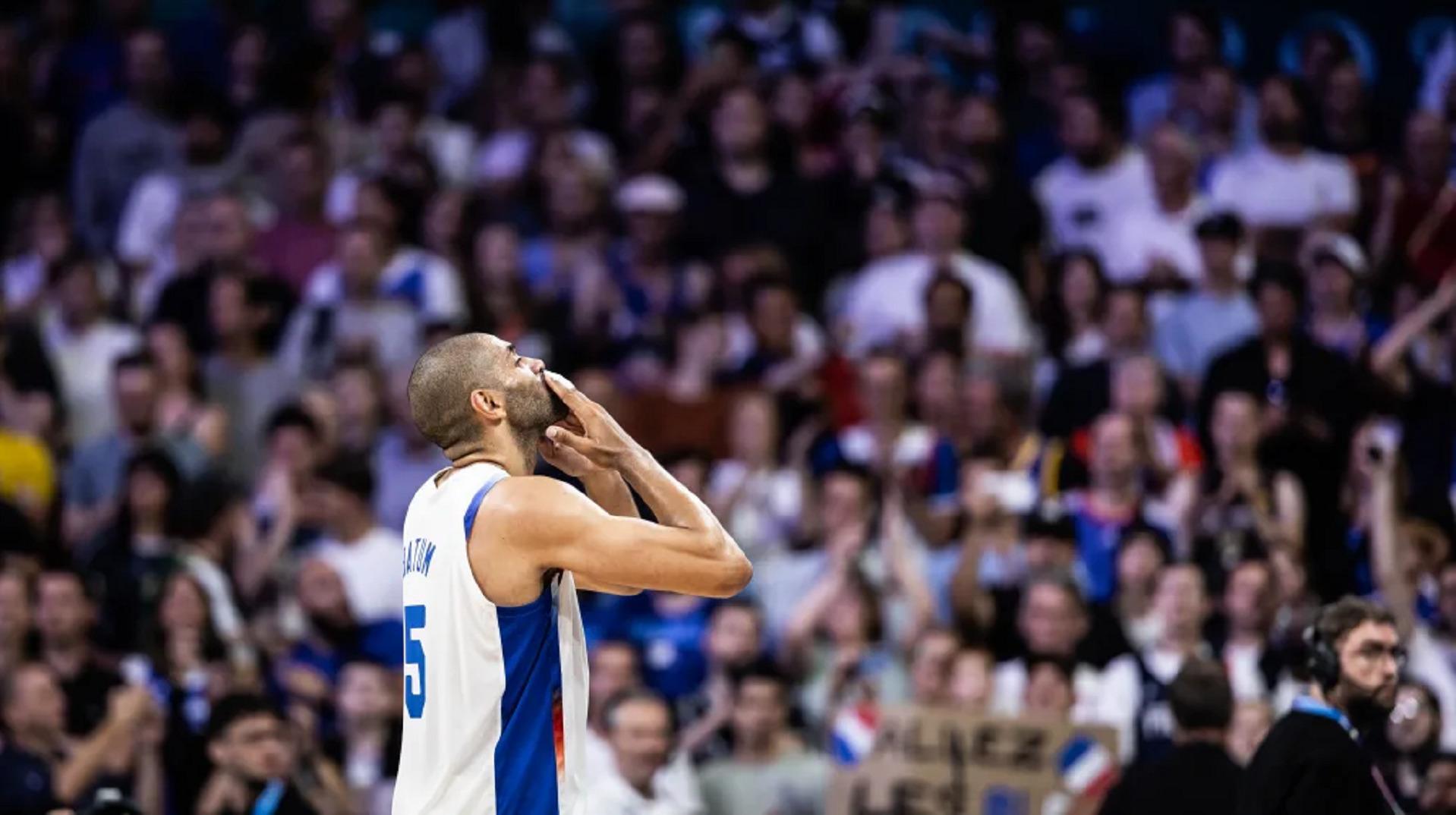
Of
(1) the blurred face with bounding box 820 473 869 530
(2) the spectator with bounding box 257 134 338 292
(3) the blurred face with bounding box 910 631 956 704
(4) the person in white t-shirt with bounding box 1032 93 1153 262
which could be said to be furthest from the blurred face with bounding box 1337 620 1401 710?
(2) the spectator with bounding box 257 134 338 292

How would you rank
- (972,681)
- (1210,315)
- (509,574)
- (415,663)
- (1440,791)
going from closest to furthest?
(509,574) → (415,663) → (1440,791) → (972,681) → (1210,315)

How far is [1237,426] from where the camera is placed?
10672mm

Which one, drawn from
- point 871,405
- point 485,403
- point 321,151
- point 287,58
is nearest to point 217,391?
point 321,151

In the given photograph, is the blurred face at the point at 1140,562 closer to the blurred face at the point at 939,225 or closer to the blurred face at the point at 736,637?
the blurred face at the point at 736,637

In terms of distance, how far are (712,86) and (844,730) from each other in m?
4.99

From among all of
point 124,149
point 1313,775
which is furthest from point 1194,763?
point 124,149

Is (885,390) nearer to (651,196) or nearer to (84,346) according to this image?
(651,196)

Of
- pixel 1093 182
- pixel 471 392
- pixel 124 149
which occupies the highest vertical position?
pixel 124 149

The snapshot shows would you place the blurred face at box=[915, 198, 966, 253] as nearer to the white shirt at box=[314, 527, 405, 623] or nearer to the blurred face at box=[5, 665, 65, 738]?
the white shirt at box=[314, 527, 405, 623]

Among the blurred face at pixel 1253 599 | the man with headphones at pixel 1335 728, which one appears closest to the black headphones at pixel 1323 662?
the man with headphones at pixel 1335 728

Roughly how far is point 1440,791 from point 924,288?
4470 millimetres

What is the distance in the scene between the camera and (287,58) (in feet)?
48.2

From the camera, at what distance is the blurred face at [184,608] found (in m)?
10.7

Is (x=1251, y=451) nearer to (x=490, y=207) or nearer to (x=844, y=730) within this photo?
(x=844, y=730)
